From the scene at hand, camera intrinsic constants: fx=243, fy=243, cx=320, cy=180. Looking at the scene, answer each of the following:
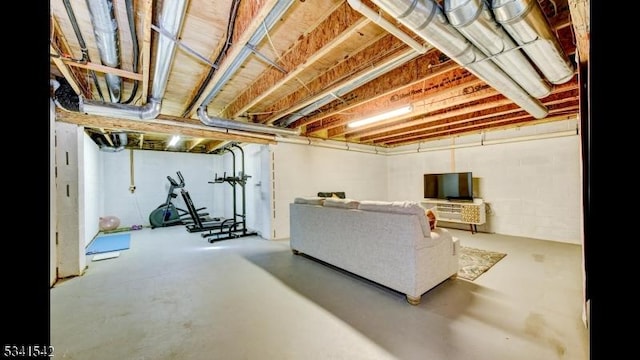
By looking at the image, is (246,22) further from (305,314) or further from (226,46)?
(305,314)

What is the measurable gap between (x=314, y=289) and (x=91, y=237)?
16.7ft

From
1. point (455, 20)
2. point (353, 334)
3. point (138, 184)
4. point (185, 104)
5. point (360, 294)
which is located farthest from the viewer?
point (138, 184)

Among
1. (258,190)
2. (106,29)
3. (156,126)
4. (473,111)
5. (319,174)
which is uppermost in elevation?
(106,29)

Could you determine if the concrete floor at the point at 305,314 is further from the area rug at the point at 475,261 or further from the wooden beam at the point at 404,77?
the wooden beam at the point at 404,77

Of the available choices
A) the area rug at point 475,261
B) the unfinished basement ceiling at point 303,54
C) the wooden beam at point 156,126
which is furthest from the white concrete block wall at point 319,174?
the area rug at point 475,261

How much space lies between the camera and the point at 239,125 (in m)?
4.22

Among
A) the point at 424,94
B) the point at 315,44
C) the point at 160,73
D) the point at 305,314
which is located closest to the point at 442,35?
the point at 315,44

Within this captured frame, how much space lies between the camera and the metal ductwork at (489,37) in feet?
4.67

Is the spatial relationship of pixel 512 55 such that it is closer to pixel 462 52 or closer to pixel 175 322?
pixel 462 52

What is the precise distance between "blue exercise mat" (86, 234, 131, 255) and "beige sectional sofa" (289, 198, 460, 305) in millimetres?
3779

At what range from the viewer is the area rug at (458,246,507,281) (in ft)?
9.82

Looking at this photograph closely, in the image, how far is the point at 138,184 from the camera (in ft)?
22.6

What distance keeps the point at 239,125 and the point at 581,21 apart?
4.06 m
